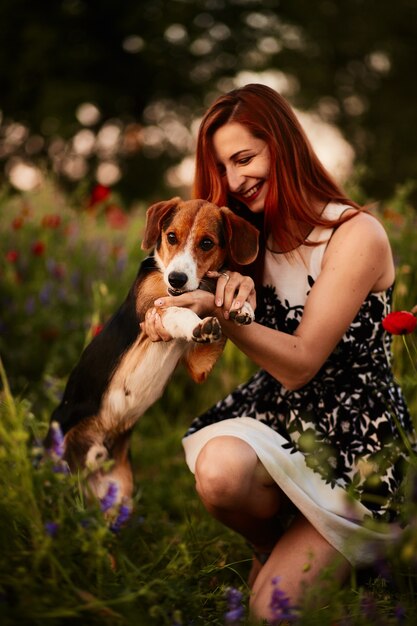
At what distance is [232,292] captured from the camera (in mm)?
2344

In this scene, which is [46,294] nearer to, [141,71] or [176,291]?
[176,291]

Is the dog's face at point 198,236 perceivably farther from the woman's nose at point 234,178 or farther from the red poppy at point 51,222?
the red poppy at point 51,222

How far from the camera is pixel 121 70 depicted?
16.8 m

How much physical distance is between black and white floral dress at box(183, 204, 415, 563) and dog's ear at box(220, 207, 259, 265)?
21 cm

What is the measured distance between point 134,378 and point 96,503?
2.68 ft

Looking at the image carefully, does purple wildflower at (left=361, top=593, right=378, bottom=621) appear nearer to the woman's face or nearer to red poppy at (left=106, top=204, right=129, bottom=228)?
the woman's face

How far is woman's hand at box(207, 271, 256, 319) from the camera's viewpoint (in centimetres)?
232

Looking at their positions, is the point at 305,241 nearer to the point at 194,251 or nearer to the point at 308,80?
the point at 194,251

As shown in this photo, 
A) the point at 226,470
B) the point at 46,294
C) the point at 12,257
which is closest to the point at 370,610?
the point at 226,470

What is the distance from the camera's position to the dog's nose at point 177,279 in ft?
7.89

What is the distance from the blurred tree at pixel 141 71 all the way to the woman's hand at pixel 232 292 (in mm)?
12318

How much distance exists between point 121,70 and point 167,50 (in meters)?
1.23

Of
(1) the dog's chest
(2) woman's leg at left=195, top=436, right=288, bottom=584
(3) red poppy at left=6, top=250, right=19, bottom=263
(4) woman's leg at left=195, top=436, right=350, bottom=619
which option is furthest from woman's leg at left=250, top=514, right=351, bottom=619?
(3) red poppy at left=6, top=250, right=19, bottom=263

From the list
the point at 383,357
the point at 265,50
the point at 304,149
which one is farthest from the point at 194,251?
the point at 265,50
